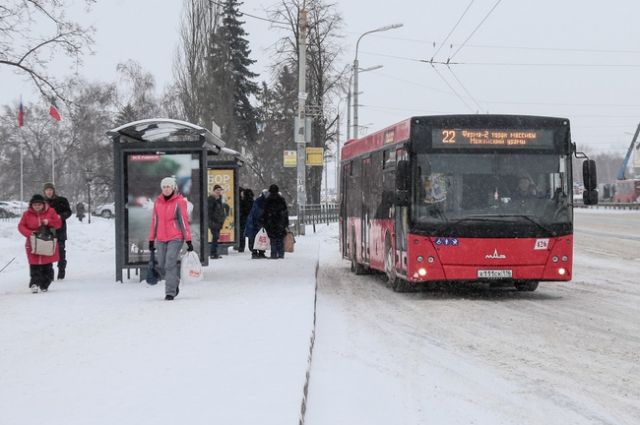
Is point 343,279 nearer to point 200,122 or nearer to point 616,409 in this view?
point 616,409

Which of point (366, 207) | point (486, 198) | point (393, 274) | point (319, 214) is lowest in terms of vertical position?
point (393, 274)

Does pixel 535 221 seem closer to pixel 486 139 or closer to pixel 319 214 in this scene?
pixel 486 139

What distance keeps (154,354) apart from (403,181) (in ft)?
24.1

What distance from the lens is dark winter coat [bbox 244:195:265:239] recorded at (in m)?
23.5

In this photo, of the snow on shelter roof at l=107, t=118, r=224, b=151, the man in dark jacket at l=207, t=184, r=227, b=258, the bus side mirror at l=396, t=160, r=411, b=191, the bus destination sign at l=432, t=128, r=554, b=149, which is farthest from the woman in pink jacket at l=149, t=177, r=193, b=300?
the man in dark jacket at l=207, t=184, r=227, b=258

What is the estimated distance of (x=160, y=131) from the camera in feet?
55.2

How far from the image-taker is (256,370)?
7102 millimetres

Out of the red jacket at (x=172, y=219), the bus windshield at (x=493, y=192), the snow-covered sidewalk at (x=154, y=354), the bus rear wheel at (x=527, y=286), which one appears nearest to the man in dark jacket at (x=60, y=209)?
the snow-covered sidewalk at (x=154, y=354)

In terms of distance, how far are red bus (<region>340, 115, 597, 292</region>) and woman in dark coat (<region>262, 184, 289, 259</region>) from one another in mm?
8171

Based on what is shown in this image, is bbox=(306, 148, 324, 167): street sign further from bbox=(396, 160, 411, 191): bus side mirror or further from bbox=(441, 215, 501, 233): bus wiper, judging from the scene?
bbox=(441, 215, 501, 233): bus wiper

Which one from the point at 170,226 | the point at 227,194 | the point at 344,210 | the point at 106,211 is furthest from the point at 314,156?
the point at 106,211

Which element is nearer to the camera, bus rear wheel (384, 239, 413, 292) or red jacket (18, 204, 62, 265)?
red jacket (18, 204, 62, 265)

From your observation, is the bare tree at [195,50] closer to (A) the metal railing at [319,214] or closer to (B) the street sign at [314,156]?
(A) the metal railing at [319,214]

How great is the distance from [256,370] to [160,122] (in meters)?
9.32
